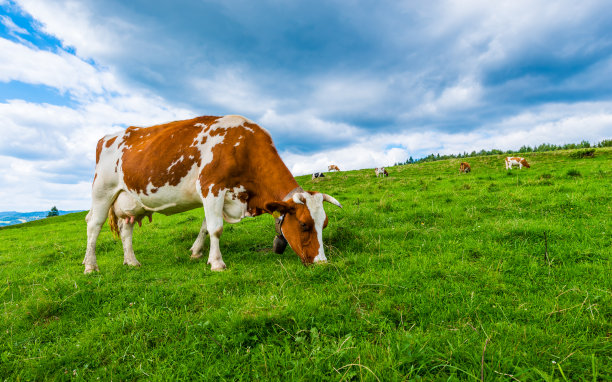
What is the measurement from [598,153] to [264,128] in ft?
145

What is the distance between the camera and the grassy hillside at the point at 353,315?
223cm

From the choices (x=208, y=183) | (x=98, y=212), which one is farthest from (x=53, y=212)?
(x=208, y=183)

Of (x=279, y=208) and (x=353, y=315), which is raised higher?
(x=279, y=208)

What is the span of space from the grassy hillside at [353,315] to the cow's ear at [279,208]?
3.05 ft

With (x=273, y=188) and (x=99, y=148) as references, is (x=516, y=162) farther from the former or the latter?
(x=99, y=148)

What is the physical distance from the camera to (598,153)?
33.6m

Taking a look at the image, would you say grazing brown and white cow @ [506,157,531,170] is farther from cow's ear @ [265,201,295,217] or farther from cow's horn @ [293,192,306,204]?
cow's ear @ [265,201,295,217]

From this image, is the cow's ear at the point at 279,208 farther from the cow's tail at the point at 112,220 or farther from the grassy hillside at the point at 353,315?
the cow's tail at the point at 112,220

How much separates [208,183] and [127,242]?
2733 millimetres

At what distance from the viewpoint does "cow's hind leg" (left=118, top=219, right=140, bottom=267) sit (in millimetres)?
6436

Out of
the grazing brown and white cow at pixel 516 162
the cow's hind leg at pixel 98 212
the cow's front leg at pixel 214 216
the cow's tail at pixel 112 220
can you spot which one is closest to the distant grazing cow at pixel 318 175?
the grazing brown and white cow at pixel 516 162

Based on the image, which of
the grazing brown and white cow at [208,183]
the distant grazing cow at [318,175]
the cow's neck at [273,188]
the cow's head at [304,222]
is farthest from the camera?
the distant grazing cow at [318,175]

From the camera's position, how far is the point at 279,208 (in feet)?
17.5

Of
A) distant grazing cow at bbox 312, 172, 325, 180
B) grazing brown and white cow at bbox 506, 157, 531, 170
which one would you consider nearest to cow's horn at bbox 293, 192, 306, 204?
distant grazing cow at bbox 312, 172, 325, 180
